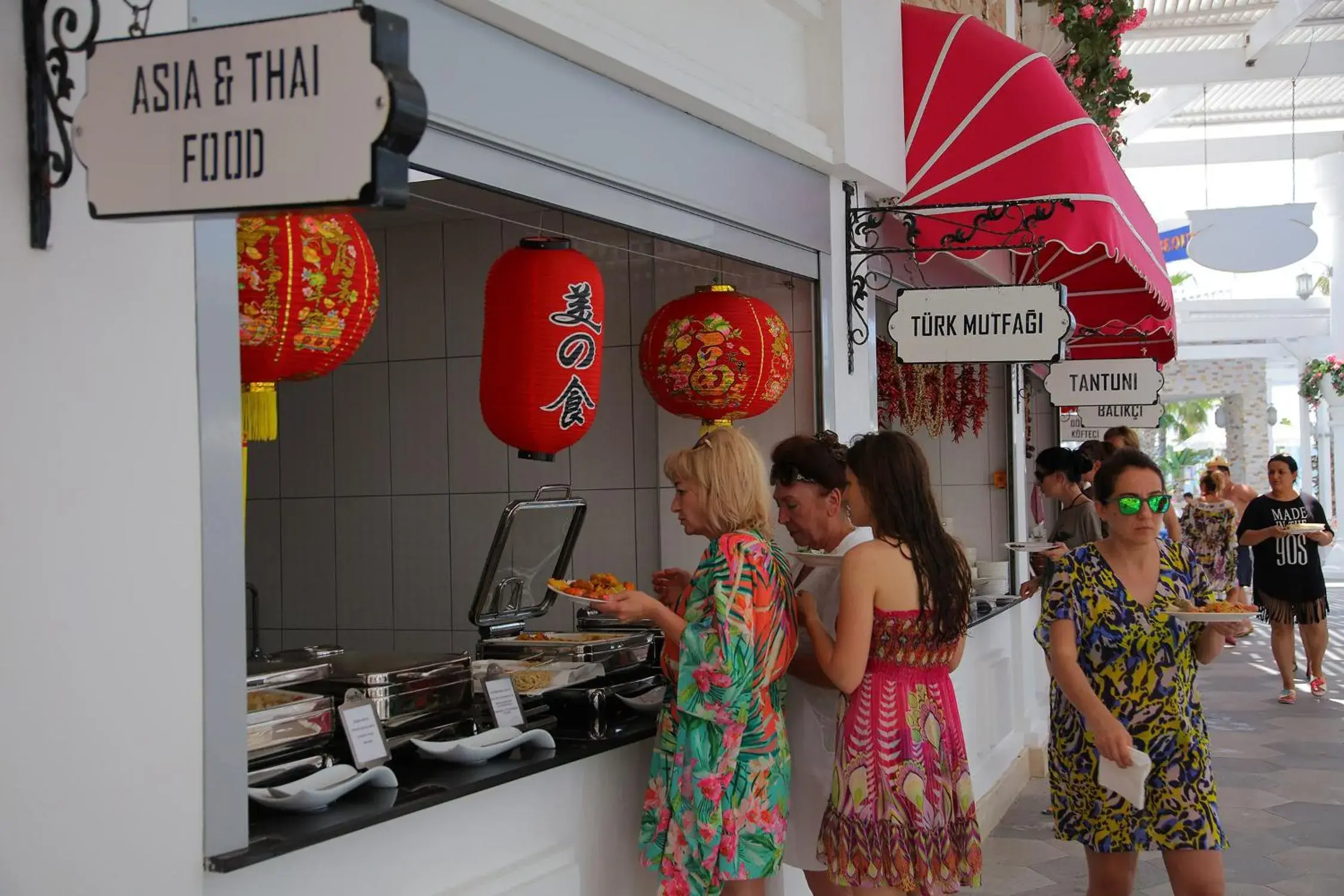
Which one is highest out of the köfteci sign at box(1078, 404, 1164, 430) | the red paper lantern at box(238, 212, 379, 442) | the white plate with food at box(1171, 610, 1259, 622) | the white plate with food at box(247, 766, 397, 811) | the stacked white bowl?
the red paper lantern at box(238, 212, 379, 442)

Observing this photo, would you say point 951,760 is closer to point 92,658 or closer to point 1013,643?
point 92,658

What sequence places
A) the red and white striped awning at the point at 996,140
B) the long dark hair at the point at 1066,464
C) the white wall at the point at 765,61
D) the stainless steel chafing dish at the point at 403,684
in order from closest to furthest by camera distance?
the stainless steel chafing dish at the point at 403,684
the white wall at the point at 765,61
the red and white striped awning at the point at 996,140
the long dark hair at the point at 1066,464

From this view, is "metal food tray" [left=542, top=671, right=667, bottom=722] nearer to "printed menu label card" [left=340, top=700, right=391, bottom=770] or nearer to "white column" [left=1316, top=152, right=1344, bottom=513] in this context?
"printed menu label card" [left=340, top=700, right=391, bottom=770]

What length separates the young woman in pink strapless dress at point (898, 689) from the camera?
10.8 ft

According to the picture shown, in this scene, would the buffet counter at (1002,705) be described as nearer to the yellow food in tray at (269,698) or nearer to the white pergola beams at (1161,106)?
the yellow food in tray at (269,698)

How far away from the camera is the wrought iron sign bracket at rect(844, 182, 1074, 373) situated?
4.71m

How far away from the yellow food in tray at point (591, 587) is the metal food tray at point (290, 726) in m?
0.71

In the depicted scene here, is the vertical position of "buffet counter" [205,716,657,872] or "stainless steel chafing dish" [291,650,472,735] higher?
A: "stainless steel chafing dish" [291,650,472,735]

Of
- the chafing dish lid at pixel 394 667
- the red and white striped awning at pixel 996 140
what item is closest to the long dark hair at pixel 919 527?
the chafing dish lid at pixel 394 667

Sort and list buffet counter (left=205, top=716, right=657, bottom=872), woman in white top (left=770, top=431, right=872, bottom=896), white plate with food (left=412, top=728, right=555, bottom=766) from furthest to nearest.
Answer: woman in white top (left=770, top=431, right=872, bottom=896), white plate with food (left=412, top=728, right=555, bottom=766), buffet counter (left=205, top=716, right=657, bottom=872)

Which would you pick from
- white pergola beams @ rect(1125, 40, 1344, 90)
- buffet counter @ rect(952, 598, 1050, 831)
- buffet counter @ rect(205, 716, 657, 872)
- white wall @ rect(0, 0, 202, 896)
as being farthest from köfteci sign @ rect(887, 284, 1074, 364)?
white pergola beams @ rect(1125, 40, 1344, 90)

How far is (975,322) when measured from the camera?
4.51 meters

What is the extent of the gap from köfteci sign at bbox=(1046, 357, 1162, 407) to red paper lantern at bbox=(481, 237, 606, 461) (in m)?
5.23

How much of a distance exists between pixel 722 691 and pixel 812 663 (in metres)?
0.62
